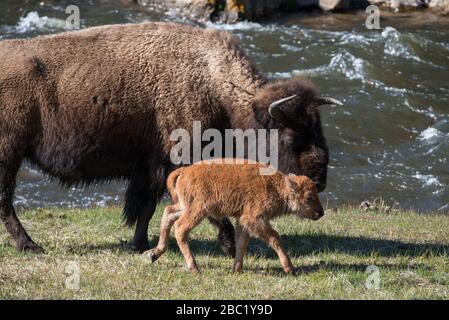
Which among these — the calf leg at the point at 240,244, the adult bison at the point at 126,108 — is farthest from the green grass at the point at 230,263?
the adult bison at the point at 126,108

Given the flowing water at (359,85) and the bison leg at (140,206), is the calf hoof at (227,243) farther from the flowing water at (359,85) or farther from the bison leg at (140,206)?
the flowing water at (359,85)

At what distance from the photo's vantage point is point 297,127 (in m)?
8.95

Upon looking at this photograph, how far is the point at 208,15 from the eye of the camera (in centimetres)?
2262

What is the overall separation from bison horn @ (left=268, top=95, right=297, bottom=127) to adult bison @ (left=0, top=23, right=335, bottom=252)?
0.04ft

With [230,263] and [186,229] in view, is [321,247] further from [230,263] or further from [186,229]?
[186,229]

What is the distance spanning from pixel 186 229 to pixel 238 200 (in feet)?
1.62

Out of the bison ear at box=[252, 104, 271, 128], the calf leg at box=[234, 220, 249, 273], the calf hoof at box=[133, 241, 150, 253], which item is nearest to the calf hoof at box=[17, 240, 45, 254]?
the calf hoof at box=[133, 241, 150, 253]

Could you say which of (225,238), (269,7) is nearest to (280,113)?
(225,238)

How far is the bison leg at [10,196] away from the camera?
8.88 meters

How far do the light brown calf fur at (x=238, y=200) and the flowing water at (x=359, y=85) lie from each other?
728 centimetres

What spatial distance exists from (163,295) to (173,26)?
3.38 metres

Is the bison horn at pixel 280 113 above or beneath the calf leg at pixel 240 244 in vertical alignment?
above

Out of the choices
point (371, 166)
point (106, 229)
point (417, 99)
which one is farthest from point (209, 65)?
point (417, 99)

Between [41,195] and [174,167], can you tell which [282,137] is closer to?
[174,167]
